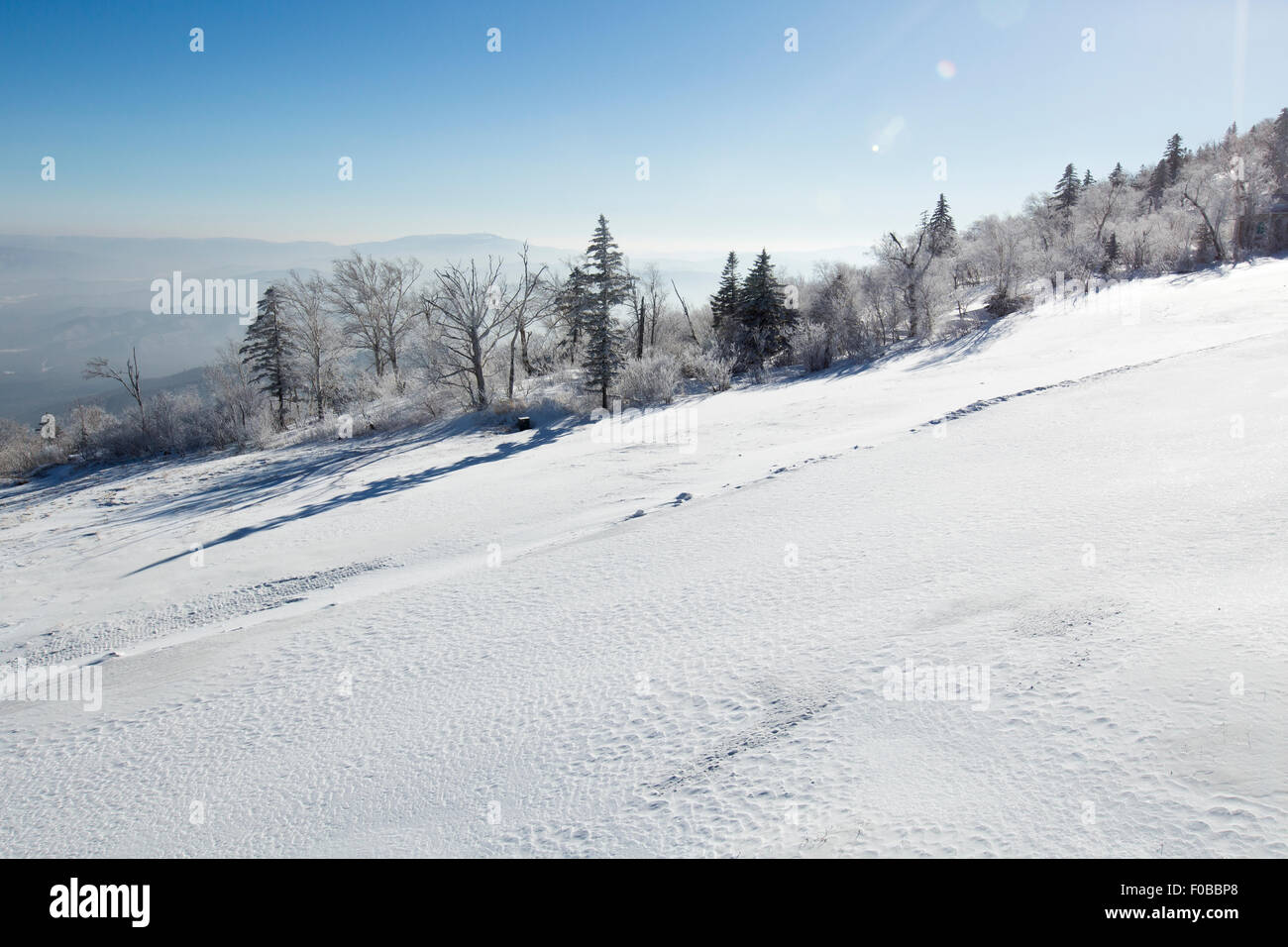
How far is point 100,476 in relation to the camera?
21.5 m

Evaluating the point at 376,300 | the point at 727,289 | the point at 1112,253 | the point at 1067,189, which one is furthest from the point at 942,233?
the point at 376,300

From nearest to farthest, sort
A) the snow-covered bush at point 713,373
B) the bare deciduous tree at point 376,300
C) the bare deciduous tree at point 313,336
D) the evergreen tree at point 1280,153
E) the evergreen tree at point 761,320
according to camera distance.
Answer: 1. the snow-covered bush at point 713,373
2. the evergreen tree at point 761,320
3. the bare deciduous tree at point 313,336
4. the bare deciduous tree at point 376,300
5. the evergreen tree at point 1280,153

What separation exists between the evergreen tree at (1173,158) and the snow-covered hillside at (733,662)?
232 ft

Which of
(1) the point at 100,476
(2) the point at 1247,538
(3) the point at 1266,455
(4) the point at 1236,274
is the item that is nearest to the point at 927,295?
(4) the point at 1236,274

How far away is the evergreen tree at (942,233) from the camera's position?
35.9 metres

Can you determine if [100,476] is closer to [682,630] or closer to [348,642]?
[348,642]

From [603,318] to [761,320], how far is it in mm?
11296

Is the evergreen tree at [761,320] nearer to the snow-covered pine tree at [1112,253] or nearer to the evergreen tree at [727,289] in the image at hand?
the evergreen tree at [727,289]

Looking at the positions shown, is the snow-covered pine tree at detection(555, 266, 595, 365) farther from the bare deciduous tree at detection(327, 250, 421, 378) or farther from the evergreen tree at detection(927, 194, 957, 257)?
the evergreen tree at detection(927, 194, 957, 257)

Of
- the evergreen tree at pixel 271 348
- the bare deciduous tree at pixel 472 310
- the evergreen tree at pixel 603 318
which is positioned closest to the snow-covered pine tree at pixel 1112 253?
the evergreen tree at pixel 603 318

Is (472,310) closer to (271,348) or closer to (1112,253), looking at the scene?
(271,348)

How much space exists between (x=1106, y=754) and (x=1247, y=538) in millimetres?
2827
